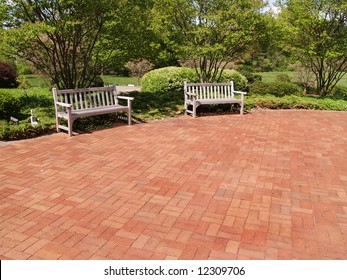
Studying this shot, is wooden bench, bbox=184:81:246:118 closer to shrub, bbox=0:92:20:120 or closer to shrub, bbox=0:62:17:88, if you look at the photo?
shrub, bbox=0:92:20:120

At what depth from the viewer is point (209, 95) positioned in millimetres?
10438

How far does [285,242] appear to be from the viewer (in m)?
3.22

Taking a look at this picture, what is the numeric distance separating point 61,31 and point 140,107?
3425mm

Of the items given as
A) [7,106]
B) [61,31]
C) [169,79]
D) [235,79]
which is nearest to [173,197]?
[7,106]

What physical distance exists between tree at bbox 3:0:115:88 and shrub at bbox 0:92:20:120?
127 cm

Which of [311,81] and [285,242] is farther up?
[311,81]

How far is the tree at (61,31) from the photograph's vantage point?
288 inches

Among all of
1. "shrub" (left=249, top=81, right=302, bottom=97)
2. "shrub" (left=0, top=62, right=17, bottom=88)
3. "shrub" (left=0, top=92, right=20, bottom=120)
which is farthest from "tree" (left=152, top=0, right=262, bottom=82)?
"shrub" (left=0, top=62, right=17, bottom=88)

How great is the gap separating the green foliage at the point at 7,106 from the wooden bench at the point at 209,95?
15.7ft
